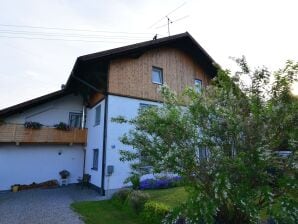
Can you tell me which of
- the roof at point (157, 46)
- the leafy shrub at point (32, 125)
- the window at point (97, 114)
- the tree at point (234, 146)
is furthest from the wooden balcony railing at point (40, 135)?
the tree at point (234, 146)

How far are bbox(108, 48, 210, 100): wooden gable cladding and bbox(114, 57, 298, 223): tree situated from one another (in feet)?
26.4

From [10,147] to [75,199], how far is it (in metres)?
6.25

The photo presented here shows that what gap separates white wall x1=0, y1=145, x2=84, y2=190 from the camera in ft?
45.6

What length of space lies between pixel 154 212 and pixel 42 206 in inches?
209

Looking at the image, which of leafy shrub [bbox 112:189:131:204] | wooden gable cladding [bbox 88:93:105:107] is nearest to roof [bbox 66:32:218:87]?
wooden gable cladding [bbox 88:93:105:107]

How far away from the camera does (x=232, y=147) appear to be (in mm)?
4520

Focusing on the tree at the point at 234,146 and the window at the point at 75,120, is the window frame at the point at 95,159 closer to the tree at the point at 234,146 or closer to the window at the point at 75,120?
the window at the point at 75,120

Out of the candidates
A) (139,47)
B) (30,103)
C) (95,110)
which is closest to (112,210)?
(95,110)

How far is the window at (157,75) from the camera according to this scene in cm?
1460

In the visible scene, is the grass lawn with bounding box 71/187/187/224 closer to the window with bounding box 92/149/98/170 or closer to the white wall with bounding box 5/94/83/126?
the window with bounding box 92/149/98/170

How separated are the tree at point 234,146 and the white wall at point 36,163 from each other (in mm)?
11770

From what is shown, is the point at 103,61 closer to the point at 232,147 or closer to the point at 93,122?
the point at 93,122

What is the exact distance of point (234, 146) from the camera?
14.7 ft

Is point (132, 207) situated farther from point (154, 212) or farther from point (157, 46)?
point (157, 46)
